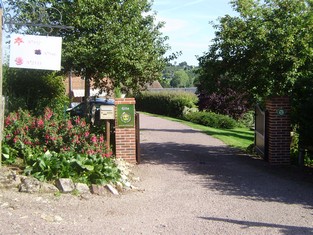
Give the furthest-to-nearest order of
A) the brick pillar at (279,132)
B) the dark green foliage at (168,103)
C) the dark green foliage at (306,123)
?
the dark green foliage at (168,103)
the brick pillar at (279,132)
the dark green foliage at (306,123)

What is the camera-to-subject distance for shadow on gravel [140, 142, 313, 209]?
839 cm

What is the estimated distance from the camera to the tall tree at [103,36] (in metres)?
11.1

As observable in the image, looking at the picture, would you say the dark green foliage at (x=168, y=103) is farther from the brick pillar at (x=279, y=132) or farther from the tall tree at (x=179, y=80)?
the tall tree at (x=179, y=80)

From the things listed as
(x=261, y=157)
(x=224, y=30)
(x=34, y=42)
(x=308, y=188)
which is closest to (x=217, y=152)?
(x=261, y=157)

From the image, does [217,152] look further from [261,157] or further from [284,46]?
[284,46]

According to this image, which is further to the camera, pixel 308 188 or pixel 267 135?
pixel 267 135

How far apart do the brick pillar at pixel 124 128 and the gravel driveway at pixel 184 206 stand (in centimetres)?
60

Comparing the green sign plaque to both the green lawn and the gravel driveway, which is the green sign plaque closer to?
the gravel driveway

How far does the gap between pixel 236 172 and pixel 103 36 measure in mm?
4757

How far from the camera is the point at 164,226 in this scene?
6223mm

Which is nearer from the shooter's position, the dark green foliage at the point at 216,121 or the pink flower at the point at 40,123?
the pink flower at the point at 40,123

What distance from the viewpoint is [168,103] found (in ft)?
112

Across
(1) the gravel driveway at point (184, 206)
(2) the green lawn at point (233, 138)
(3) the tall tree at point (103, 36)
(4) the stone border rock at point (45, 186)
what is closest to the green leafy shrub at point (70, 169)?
(4) the stone border rock at point (45, 186)

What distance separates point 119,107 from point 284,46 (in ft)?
14.4
